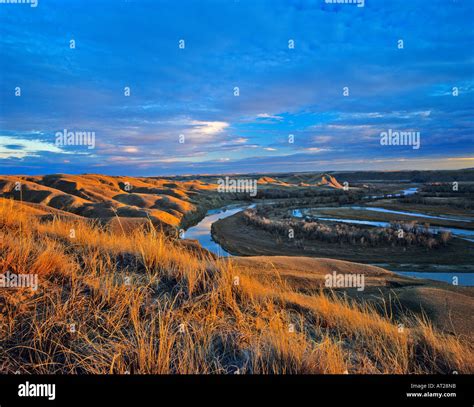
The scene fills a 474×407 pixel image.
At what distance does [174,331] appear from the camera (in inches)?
121

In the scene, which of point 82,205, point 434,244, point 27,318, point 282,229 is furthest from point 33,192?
point 434,244

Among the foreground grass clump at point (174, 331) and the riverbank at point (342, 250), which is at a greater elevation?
the foreground grass clump at point (174, 331)

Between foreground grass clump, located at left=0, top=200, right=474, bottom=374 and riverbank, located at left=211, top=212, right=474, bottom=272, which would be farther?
riverbank, located at left=211, top=212, right=474, bottom=272

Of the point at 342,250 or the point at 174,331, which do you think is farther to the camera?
the point at 342,250

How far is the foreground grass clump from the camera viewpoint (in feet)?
8.32

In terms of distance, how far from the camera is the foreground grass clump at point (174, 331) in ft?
8.32

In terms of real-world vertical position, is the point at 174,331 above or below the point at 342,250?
above

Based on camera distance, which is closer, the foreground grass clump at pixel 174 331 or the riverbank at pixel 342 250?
the foreground grass clump at pixel 174 331

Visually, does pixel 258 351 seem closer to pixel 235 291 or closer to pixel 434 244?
pixel 235 291

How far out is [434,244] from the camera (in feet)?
65.7

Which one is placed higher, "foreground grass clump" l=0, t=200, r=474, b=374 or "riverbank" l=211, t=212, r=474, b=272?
"foreground grass clump" l=0, t=200, r=474, b=374

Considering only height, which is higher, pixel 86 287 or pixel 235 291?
pixel 86 287
